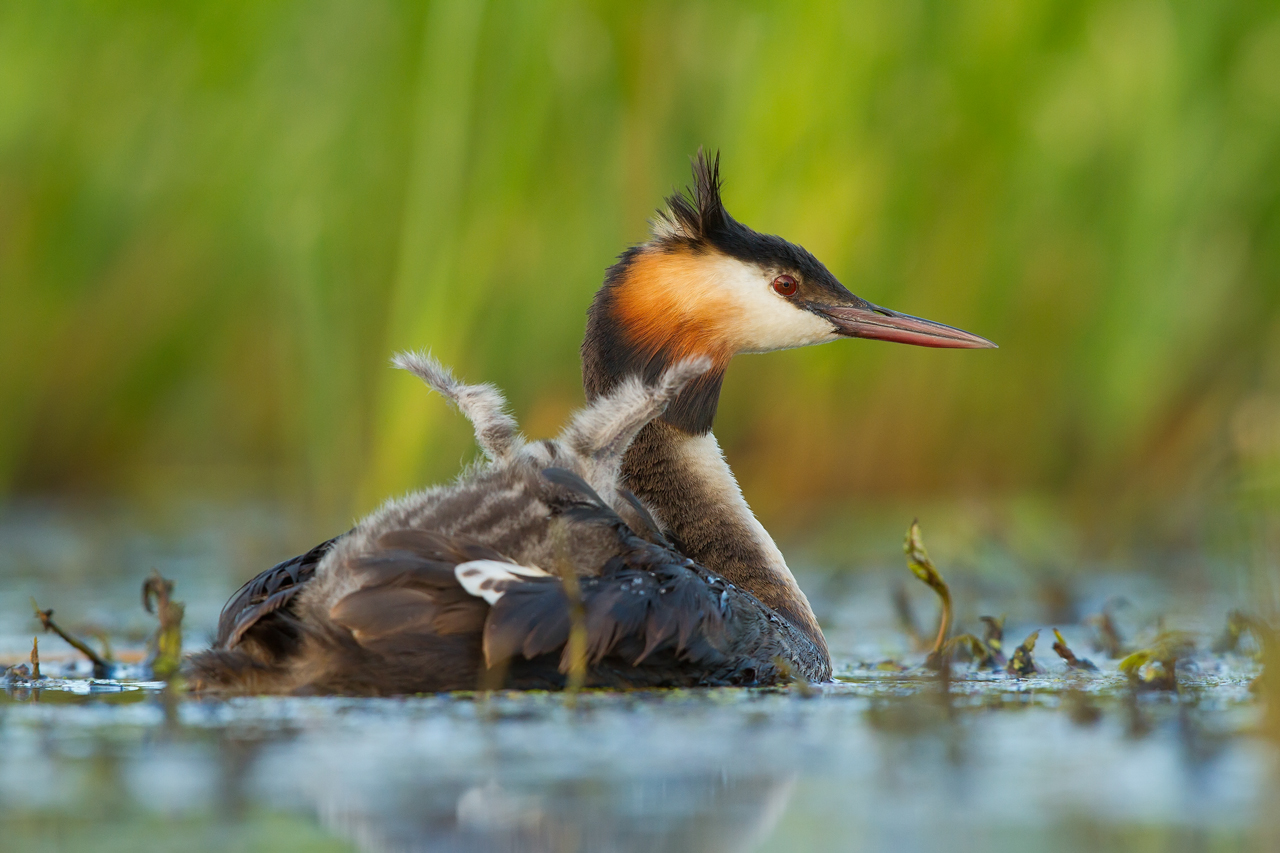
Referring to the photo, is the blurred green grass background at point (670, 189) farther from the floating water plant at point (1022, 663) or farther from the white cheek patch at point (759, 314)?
the floating water plant at point (1022, 663)

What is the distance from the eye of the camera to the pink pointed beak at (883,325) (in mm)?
5535

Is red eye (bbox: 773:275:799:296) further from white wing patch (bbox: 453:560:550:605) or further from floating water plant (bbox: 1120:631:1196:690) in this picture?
white wing patch (bbox: 453:560:550:605)

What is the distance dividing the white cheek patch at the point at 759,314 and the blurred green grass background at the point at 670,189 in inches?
72.5

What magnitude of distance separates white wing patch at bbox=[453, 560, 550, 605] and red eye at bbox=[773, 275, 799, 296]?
195cm

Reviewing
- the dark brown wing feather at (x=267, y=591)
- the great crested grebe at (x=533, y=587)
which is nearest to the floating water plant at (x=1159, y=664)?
the great crested grebe at (x=533, y=587)

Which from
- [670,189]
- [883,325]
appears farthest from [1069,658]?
[670,189]

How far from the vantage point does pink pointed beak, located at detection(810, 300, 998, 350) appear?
5.54m

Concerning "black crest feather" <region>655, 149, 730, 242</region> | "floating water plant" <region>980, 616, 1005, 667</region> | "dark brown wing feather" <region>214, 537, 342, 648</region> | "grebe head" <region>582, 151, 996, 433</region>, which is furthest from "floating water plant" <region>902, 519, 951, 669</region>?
"dark brown wing feather" <region>214, 537, 342, 648</region>

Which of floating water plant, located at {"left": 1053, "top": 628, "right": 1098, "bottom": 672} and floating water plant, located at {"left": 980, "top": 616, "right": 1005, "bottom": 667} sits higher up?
floating water plant, located at {"left": 980, "top": 616, "right": 1005, "bottom": 667}

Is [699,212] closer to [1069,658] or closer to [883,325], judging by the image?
[883,325]

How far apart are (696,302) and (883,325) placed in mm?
668

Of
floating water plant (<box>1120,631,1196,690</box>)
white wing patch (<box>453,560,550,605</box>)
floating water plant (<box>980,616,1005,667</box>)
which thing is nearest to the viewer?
white wing patch (<box>453,560,550,605</box>)

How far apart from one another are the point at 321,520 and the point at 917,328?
3.56 metres

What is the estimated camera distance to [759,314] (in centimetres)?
548
